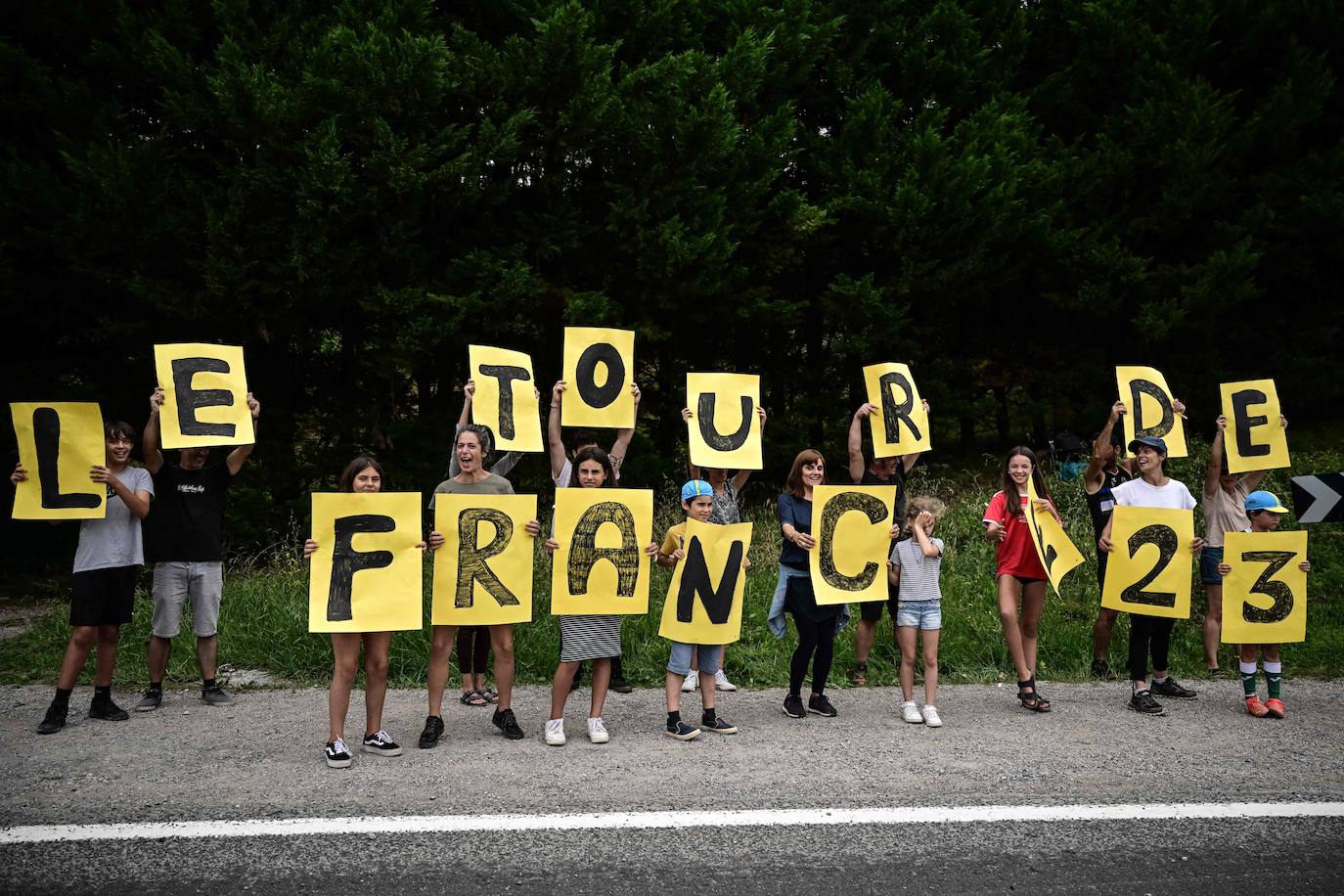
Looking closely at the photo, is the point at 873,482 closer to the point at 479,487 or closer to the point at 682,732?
the point at 682,732

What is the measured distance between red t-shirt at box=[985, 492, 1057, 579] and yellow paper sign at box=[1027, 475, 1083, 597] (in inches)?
2.3

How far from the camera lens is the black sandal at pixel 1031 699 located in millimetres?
6461

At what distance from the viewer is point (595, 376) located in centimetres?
671

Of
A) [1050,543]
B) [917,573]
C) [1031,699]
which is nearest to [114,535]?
[917,573]

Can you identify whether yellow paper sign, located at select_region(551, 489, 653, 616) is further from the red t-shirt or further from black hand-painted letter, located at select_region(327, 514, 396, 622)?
the red t-shirt

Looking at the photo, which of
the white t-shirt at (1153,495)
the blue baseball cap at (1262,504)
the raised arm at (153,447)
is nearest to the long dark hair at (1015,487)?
the white t-shirt at (1153,495)

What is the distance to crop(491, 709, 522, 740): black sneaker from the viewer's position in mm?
5852

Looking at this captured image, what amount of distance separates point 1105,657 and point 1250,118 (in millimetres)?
12479

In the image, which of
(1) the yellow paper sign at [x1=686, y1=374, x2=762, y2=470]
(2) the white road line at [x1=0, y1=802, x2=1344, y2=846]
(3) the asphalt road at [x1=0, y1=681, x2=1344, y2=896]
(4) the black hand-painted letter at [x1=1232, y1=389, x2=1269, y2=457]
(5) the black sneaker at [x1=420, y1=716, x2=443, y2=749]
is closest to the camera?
(3) the asphalt road at [x1=0, y1=681, x2=1344, y2=896]

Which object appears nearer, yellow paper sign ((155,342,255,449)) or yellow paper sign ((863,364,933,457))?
yellow paper sign ((155,342,255,449))

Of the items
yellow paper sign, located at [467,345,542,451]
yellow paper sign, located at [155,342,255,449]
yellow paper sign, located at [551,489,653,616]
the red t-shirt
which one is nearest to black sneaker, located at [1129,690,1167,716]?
the red t-shirt

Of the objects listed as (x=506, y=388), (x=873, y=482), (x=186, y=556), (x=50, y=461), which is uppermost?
(x=506, y=388)

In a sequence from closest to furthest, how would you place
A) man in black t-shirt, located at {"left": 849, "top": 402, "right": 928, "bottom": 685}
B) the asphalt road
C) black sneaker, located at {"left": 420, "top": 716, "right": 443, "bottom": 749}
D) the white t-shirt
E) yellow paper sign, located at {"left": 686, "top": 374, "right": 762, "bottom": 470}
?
the asphalt road, black sneaker, located at {"left": 420, "top": 716, "right": 443, "bottom": 749}, yellow paper sign, located at {"left": 686, "top": 374, "right": 762, "bottom": 470}, the white t-shirt, man in black t-shirt, located at {"left": 849, "top": 402, "right": 928, "bottom": 685}

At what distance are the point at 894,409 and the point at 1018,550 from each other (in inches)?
51.7
